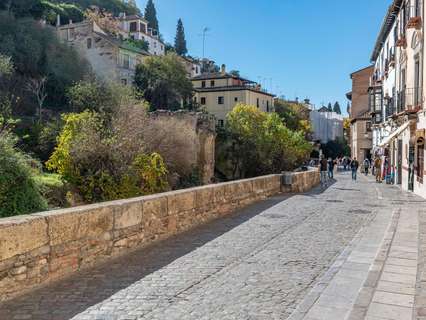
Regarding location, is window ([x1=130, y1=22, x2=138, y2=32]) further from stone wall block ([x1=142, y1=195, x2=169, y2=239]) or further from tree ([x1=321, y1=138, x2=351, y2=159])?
stone wall block ([x1=142, y1=195, x2=169, y2=239])

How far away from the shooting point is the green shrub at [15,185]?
35.8 ft

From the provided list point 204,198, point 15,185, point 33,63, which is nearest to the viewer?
point 204,198

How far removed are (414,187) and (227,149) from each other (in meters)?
19.1

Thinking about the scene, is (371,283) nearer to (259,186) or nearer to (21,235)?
(21,235)

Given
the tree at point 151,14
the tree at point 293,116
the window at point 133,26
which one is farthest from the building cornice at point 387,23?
the tree at point 151,14

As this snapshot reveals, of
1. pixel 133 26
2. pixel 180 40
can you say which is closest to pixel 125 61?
pixel 133 26

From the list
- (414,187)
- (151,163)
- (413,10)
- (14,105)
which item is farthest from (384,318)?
(14,105)

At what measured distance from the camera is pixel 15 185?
439 inches

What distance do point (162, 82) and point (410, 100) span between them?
3132cm

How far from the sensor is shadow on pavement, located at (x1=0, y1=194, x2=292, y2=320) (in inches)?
169

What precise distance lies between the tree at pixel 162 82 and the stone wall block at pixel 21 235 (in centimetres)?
4003

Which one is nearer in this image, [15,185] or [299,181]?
[15,185]

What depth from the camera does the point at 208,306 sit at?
447cm

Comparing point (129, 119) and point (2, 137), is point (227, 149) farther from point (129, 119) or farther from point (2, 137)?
point (2, 137)
